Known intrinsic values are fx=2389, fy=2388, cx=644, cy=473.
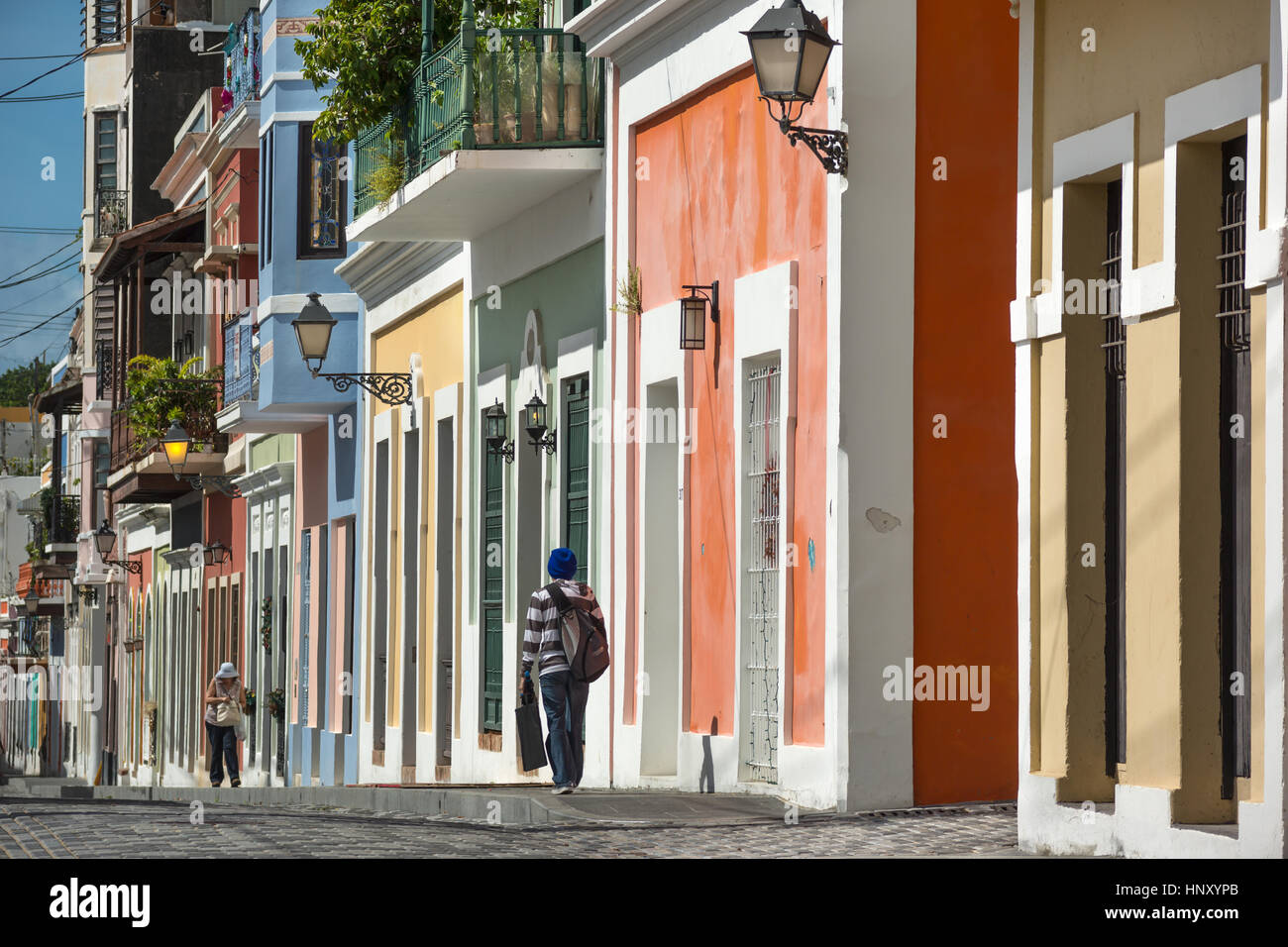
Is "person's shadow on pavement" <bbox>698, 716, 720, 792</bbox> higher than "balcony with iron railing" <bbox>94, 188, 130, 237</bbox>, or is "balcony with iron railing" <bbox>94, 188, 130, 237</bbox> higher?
"balcony with iron railing" <bbox>94, 188, 130, 237</bbox>

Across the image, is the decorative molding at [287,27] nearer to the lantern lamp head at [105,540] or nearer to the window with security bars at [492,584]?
the window with security bars at [492,584]

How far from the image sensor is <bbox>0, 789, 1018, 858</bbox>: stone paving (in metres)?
10.8

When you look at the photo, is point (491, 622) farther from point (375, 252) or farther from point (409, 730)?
point (375, 252)

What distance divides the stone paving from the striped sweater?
1.45 m

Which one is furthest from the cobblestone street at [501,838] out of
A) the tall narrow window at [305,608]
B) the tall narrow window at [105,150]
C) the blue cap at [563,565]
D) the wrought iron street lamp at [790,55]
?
the tall narrow window at [105,150]

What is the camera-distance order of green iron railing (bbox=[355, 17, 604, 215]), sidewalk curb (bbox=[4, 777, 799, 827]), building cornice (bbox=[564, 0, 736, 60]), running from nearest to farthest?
sidewalk curb (bbox=[4, 777, 799, 827]) → building cornice (bbox=[564, 0, 736, 60]) → green iron railing (bbox=[355, 17, 604, 215])

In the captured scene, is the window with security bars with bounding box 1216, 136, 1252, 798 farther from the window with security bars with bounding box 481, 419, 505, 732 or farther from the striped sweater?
the window with security bars with bounding box 481, 419, 505, 732

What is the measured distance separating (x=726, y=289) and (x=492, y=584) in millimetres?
6377

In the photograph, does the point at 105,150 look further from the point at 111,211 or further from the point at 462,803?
the point at 462,803

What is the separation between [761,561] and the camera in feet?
49.1

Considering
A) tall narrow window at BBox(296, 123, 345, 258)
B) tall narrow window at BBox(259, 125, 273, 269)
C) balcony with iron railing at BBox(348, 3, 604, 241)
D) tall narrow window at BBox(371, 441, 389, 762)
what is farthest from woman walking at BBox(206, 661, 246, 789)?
balcony with iron railing at BBox(348, 3, 604, 241)

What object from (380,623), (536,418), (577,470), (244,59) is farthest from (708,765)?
(244,59)

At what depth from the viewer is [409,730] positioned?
80.5 ft
